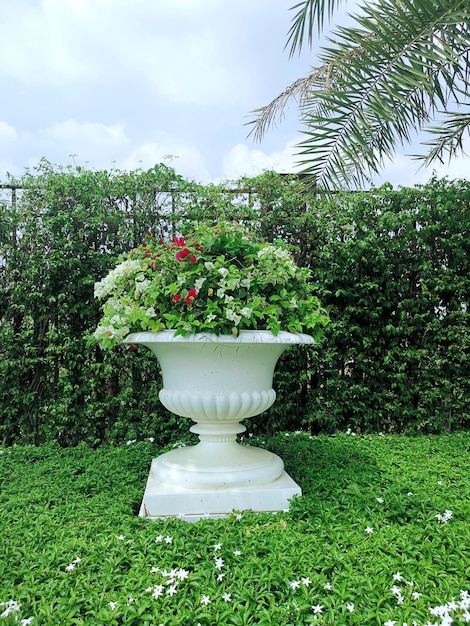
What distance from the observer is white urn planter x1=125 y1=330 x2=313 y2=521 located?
2.54 metres

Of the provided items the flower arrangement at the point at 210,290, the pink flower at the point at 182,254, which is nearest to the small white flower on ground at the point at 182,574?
the flower arrangement at the point at 210,290

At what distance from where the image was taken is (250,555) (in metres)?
2.04

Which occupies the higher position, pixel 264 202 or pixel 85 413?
pixel 264 202

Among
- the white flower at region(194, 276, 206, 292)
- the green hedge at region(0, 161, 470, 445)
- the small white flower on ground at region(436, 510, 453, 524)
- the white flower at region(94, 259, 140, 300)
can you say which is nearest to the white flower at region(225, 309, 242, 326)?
the white flower at region(194, 276, 206, 292)

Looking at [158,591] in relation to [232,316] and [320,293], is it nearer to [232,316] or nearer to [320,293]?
[232,316]

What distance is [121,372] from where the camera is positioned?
4.23 m

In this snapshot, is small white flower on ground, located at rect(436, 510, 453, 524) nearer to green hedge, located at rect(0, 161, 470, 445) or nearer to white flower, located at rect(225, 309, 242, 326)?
white flower, located at rect(225, 309, 242, 326)

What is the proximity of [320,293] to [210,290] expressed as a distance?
196cm

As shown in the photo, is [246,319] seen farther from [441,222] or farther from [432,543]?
[441,222]

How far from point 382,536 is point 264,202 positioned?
2.88 meters

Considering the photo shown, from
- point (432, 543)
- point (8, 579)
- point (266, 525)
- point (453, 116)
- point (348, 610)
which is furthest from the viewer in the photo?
point (453, 116)

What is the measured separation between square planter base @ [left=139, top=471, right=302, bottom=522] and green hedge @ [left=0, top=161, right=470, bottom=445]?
1627 mm

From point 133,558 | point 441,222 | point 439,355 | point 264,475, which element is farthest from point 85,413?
point 441,222

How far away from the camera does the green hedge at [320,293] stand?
4.14m
